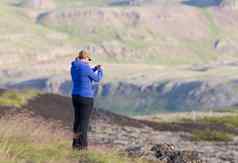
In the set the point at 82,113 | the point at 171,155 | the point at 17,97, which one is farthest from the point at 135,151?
the point at 17,97

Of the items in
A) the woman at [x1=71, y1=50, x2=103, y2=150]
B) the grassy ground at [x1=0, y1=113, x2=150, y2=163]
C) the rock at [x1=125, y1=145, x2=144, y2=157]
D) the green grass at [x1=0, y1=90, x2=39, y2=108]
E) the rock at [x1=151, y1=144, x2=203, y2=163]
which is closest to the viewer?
the grassy ground at [x1=0, y1=113, x2=150, y2=163]

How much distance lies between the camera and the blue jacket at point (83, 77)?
69.7 feet

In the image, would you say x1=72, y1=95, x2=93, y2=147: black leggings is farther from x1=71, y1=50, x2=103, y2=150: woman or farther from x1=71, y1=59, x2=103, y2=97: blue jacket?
x1=71, y1=59, x2=103, y2=97: blue jacket

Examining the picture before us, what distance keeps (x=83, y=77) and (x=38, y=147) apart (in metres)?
3.12

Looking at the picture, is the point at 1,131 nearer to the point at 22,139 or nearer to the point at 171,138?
the point at 22,139

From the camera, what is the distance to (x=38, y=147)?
61.4 feet

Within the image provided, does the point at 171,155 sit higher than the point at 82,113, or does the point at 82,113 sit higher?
the point at 82,113

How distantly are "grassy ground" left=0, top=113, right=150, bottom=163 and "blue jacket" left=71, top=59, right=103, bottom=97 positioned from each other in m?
1.23

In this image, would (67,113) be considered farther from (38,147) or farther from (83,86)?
(38,147)

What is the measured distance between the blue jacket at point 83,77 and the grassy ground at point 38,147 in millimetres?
1226

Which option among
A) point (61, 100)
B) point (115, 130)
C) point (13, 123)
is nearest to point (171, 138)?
point (115, 130)

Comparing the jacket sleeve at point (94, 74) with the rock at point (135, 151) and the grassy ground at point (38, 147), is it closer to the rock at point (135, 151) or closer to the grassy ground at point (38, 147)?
the grassy ground at point (38, 147)

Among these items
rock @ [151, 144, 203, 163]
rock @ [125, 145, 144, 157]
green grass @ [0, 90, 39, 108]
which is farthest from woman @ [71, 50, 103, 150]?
green grass @ [0, 90, 39, 108]

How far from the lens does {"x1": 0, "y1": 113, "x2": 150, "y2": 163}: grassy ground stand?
17672 millimetres
